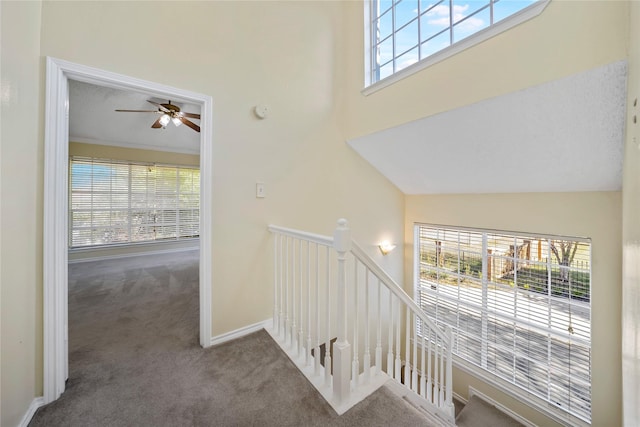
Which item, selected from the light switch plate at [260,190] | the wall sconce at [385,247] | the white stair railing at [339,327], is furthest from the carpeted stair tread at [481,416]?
the light switch plate at [260,190]

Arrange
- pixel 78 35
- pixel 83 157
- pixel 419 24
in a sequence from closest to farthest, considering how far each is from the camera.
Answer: pixel 78 35 → pixel 419 24 → pixel 83 157

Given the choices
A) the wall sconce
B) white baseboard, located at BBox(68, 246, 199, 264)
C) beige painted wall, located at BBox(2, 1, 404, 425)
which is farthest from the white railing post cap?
white baseboard, located at BBox(68, 246, 199, 264)

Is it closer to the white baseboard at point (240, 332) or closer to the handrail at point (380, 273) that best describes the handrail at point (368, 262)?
the handrail at point (380, 273)

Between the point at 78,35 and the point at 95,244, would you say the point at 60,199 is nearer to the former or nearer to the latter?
the point at 78,35

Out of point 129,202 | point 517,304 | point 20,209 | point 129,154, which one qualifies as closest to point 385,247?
point 517,304

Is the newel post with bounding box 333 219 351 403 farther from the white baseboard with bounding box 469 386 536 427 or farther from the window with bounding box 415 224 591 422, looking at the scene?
the white baseboard with bounding box 469 386 536 427

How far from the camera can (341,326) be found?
133 cm

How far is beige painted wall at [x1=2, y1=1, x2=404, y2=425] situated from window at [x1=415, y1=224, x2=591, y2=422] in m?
1.26

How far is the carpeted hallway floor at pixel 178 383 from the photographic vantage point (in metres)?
1.25

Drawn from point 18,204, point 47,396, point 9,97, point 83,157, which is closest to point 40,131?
point 9,97

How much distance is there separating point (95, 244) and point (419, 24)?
242 inches

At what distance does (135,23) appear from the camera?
1.56 meters

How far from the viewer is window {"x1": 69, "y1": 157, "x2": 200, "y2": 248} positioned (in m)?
4.42

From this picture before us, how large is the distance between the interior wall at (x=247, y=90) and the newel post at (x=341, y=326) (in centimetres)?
96
